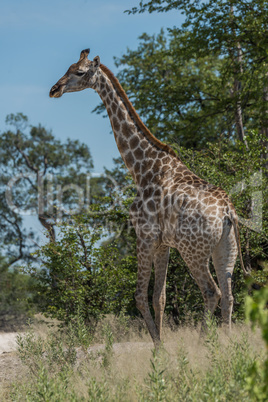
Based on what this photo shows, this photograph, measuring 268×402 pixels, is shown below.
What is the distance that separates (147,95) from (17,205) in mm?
13538

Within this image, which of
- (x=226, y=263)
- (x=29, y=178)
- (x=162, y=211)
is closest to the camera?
(x=226, y=263)

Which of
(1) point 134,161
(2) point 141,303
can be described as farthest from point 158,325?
(1) point 134,161

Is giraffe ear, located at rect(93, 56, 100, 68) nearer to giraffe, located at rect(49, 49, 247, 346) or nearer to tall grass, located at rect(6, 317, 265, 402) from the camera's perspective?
giraffe, located at rect(49, 49, 247, 346)

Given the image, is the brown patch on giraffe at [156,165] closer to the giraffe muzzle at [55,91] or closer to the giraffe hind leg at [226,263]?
the giraffe hind leg at [226,263]

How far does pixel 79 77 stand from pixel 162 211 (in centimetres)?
256

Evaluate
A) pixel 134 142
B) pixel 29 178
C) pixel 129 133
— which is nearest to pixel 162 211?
pixel 134 142

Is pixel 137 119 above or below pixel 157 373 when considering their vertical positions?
above

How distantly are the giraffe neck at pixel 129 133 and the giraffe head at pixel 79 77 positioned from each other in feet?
0.53

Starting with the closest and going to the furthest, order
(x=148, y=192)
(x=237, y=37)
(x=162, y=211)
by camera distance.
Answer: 1. (x=162, y=211)
2. (x=148, y=192)
3. (x=237, y=37)

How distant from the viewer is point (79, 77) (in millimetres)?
7895

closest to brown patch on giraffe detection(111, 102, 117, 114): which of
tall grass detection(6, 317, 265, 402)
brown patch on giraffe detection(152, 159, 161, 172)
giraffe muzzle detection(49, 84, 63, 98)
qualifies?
giraffe muzzle detection(49, 84, 63, 98)

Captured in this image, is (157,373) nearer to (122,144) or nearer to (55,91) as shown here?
(122,144)

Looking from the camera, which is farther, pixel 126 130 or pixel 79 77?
pixel 126 130

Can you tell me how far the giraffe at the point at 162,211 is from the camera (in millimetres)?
6945
